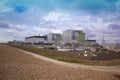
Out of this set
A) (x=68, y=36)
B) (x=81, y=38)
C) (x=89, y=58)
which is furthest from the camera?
(x=68, y=36)

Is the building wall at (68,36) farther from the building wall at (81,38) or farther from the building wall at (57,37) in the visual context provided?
the building wall at (57,37)

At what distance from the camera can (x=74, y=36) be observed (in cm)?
16150

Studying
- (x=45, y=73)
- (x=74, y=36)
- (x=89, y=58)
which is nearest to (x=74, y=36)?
(x=74, y=36)

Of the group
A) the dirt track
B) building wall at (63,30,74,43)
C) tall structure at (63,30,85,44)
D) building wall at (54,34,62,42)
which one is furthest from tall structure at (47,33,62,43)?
the dirt track

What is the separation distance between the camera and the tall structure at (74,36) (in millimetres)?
155562

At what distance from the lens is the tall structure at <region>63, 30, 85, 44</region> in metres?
156

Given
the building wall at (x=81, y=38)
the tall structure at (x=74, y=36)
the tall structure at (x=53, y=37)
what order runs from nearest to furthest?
the building wall at (x=81, y=38) < the tall structure at (x=74, y=36) < the tall structure at (x=53, y=37)

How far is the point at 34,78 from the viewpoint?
15.6m

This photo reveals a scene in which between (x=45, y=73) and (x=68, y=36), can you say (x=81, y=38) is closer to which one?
(x=68, y=36)

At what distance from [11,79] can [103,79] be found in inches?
341

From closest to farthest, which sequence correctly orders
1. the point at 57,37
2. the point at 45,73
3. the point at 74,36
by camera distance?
the point at 45,73 < the point at 74,36 < the point at 57,37

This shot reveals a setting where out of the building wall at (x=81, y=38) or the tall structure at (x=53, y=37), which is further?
the tall structure at (x=53, y=37)

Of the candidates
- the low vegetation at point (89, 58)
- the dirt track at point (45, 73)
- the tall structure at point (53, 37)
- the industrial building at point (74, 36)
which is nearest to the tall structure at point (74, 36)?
the industrial building at point (74, 36)

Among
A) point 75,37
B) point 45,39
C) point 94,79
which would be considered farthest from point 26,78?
point 45,39
